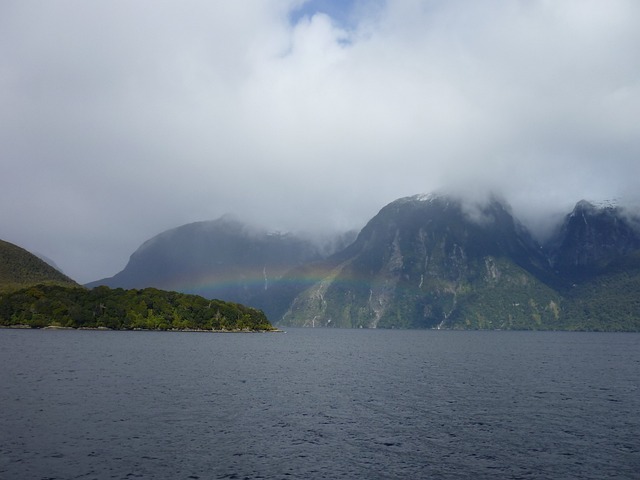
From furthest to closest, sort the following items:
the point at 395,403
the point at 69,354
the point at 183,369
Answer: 1. the point at 69,354
2. the point at 183,369
3. the point at 395,403

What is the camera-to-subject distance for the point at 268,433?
6141cm

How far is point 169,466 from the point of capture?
47.8m

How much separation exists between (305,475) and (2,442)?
33.4 m

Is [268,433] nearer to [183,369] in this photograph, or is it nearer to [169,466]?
[169,466]

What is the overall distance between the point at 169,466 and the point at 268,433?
16048 millimetres

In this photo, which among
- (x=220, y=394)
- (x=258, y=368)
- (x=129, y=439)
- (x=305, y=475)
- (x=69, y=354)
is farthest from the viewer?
(x=69, y=354)

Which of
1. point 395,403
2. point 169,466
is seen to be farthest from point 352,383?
point 169,466

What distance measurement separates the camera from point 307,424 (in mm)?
66938

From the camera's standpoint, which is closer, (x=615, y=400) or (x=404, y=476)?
(x=404, y=476)

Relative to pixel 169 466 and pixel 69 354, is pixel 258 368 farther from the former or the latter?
pixel 169 466

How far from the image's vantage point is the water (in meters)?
48.2

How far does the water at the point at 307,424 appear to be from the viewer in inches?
1900

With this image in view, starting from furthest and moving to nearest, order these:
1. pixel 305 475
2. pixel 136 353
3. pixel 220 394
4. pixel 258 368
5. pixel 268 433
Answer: pixel 136 353 → pixel 258 368 → pixel 220 394 → pixel 268 433 → pixel 305 475

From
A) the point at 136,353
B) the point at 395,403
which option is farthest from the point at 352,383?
the point at 136,353
